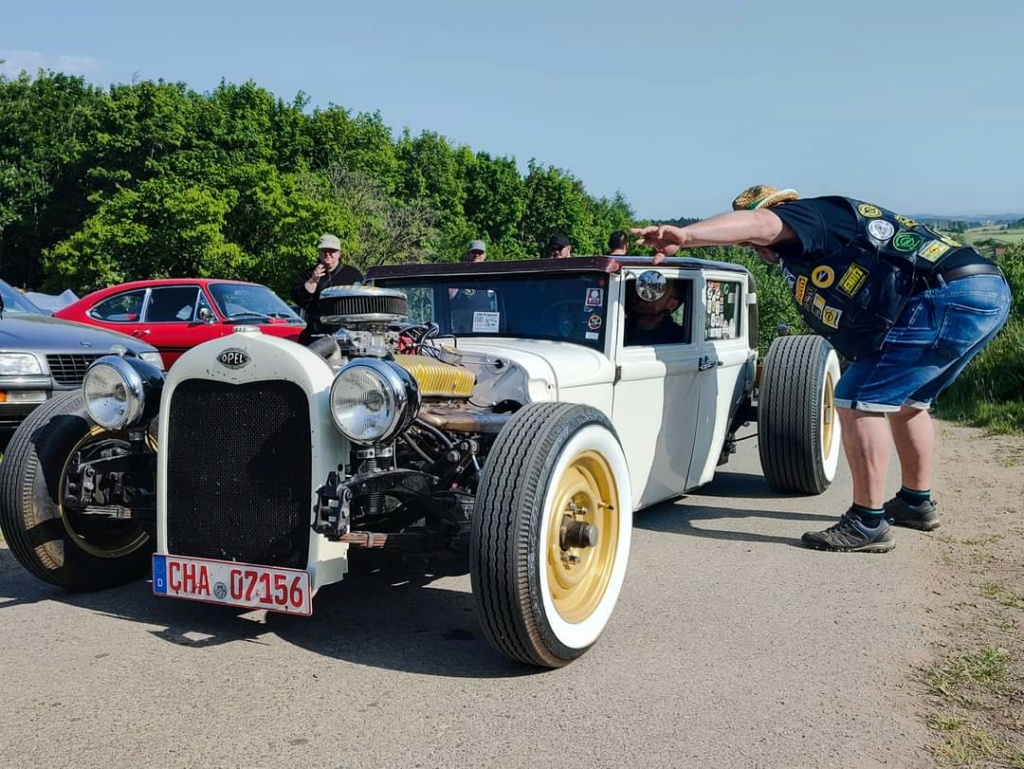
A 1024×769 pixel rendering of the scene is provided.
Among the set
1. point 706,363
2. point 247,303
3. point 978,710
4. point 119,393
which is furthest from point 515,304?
point 247,303

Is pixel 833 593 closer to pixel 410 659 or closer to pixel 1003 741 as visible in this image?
pixel 1003 741

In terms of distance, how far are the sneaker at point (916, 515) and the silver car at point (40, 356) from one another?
16.1 ft

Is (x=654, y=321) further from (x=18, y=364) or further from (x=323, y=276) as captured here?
(x=18, y=364)

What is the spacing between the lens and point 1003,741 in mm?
2688

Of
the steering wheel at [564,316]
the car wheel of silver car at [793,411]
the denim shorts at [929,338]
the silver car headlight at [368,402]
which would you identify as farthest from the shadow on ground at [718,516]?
the silver car headlight at [368,402]

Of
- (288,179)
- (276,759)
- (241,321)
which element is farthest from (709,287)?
(288,179)

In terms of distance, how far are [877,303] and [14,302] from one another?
7119mm

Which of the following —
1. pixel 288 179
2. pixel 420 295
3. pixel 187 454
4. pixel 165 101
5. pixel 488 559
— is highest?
pixel 165 101

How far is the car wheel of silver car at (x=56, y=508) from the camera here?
376 cm

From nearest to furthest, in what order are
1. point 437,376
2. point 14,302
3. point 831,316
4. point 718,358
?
point 437,376 → point 831,316 → point 718,358 → point 14,302

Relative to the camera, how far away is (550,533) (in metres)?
3.31

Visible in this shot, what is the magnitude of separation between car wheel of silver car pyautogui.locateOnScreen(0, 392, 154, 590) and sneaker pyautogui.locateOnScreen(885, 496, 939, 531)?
4.12 metres

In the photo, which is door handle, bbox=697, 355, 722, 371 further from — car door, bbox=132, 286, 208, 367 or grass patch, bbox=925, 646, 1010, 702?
car door, bbox=132, 286, 208, 367

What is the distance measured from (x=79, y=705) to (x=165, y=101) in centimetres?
4020
